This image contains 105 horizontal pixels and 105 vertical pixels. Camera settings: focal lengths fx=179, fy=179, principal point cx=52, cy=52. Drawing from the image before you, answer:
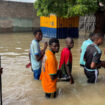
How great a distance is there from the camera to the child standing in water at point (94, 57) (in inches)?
147

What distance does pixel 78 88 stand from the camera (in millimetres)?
4230

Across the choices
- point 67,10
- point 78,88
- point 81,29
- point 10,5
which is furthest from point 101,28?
point 10,5

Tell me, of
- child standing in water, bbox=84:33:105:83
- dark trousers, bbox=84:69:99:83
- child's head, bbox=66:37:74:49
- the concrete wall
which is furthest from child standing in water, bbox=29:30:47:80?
the concrete wall

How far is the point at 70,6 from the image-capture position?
8.52m

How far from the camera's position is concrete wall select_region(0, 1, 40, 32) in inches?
668

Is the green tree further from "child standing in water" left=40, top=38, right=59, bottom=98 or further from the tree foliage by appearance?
"child standing in water" left=40, top=38, right=59, bottom=98

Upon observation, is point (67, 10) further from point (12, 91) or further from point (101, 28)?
point (12, 91)

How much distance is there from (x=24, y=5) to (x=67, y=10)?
9.98m

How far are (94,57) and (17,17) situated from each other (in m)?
15.0

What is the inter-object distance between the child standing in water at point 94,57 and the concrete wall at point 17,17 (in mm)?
13970

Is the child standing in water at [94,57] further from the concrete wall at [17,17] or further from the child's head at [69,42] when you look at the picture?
the concrete wall at [17,17]

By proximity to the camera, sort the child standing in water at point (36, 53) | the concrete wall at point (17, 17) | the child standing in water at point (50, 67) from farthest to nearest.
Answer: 1. the concrete wall at point (17, 17)
2. the child standing in water at point (36, 53)
3. the child standing in water at point (50, 67)

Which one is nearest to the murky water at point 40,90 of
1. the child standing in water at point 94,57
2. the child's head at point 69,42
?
the child standing in water at point 94,57

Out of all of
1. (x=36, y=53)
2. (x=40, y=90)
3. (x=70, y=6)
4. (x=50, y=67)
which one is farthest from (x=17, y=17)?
(x=50, y=67)
